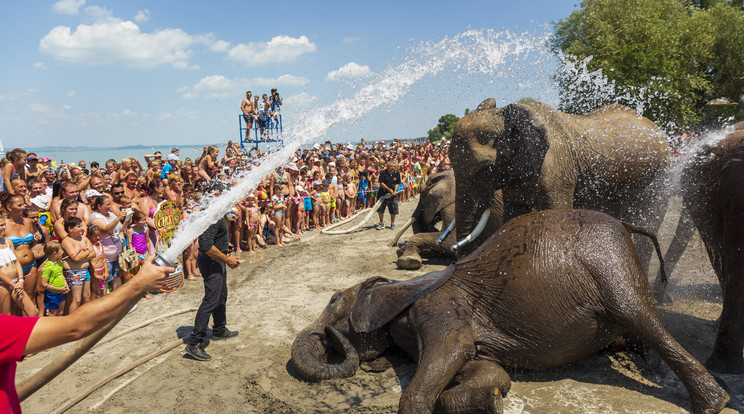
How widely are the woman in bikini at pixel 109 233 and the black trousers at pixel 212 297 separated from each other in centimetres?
235

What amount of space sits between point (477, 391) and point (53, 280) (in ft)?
19.3

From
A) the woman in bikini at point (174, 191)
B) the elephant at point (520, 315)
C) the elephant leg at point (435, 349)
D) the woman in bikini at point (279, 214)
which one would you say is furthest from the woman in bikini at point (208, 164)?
the elephant leg at point (435, 349)

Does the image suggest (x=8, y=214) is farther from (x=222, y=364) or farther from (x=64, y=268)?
(x=222, y=364)

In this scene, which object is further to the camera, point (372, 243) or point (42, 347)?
point (372, 243)

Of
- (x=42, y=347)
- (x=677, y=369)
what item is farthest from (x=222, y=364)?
(x=677, y=369)

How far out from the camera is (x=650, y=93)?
21.5 m

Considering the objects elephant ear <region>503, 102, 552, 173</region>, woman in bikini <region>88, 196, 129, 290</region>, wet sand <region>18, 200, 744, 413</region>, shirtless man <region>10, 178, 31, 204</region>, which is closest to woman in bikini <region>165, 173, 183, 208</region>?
woman in bikini <region>88, 196, 129, 290</region>

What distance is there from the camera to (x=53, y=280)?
677 centimetres

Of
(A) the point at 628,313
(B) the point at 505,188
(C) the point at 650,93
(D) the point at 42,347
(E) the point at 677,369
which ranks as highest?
(C) the point at 650,93

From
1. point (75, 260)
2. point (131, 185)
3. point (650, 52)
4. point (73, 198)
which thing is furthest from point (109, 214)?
point (650, 52)

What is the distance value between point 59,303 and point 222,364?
9.78ft

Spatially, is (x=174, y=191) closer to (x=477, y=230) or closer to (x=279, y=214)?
(x=279, y=214)

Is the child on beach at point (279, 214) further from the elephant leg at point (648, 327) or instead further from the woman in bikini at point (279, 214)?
the elephant leg at point (648, 327)

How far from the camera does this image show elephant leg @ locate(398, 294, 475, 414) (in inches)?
153
